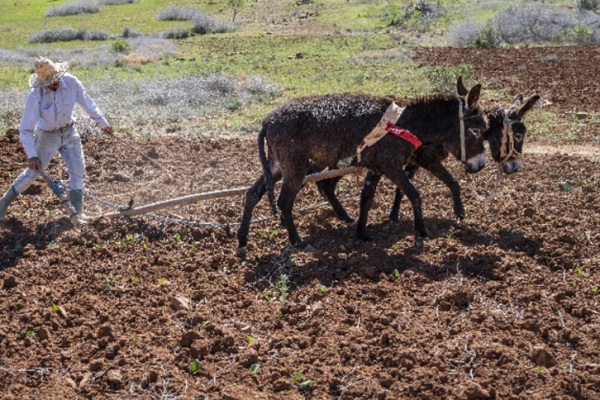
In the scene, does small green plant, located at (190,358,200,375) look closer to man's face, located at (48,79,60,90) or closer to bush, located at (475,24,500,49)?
man's face, located at (48,79,60,90)

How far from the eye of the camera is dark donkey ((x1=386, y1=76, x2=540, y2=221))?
826cm

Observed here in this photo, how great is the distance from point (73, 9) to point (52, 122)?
5832 centimetres

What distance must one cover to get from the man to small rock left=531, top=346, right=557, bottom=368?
5.54 meters

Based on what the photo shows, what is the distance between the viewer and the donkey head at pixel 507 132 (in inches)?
325

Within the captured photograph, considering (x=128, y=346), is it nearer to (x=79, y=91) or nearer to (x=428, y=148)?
(x=79, y=91)

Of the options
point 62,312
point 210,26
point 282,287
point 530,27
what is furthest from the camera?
point 210,26

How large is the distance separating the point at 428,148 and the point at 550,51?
64.0 ft

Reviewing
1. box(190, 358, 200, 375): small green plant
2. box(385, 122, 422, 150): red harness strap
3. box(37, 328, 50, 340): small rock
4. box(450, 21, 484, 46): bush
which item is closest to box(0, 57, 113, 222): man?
box(37, 328, 50, 340): small rock

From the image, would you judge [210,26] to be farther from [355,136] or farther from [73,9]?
[355,136]

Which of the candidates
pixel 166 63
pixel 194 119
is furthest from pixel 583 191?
pixel 166 63

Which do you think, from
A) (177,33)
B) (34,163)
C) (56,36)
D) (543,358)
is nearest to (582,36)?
Answer: (177,33)

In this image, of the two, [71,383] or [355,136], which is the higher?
[355,136]

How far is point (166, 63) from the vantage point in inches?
1183

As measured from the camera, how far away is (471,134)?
8242 mm
